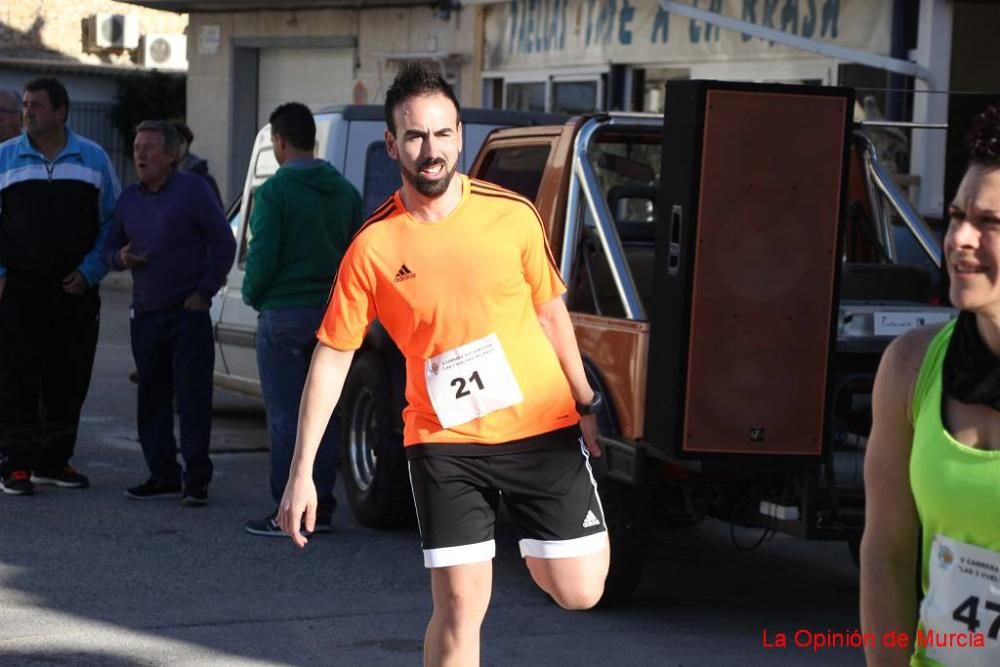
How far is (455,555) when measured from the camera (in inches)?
190

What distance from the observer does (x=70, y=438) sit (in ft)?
29.8

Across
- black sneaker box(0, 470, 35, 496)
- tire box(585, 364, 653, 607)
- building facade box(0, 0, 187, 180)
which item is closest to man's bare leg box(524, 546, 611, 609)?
tire box(585, 364, 653, 607)

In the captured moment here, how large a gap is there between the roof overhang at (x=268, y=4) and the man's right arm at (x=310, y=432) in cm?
1499

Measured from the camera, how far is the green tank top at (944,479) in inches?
106

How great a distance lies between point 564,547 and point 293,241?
3.38m

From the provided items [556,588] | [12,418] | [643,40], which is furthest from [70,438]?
[643,40]

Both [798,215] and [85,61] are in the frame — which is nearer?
[798,215]

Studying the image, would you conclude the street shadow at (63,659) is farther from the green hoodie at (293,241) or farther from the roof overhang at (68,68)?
the roof overhang at (68,68)

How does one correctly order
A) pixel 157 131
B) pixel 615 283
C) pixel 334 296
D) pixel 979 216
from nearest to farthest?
pixel 979 216
pixel 334 296
pixel 615 283
pixel 157 131

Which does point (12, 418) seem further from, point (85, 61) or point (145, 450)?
point (85, 61)

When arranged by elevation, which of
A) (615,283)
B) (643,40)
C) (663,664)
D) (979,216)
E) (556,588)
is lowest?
(663,664)

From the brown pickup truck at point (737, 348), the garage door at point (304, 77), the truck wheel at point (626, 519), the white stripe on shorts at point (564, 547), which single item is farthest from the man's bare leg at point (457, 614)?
the garage door at point (304, 77)

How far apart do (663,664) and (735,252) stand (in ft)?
4.79

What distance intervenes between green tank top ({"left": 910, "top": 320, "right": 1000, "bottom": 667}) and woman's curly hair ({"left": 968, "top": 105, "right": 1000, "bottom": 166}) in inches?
10.7
